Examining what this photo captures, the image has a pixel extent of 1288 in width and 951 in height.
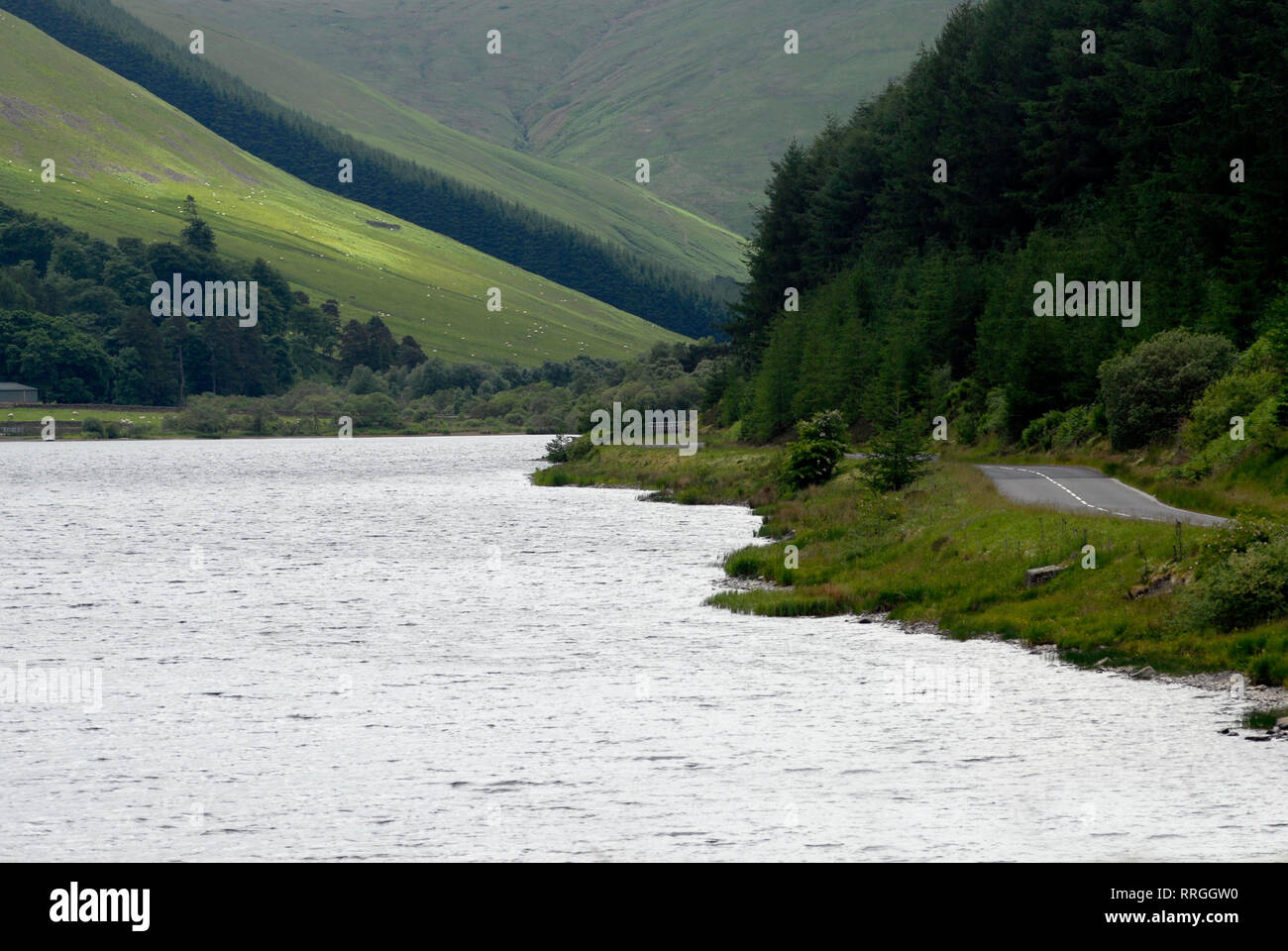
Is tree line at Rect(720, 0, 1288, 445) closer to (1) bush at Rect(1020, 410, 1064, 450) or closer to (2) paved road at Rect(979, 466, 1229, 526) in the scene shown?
(1) bush at Rect(1020, 410, 1064, 450)

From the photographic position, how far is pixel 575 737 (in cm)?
3275

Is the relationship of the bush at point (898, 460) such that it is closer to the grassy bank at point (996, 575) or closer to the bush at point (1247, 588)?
the grassy bank at point (996, 575)

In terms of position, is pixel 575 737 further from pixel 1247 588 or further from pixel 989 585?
pixel 989 585

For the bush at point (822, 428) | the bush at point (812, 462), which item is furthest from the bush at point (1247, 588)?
the bush at point (822, 428)

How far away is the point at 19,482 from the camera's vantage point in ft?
502

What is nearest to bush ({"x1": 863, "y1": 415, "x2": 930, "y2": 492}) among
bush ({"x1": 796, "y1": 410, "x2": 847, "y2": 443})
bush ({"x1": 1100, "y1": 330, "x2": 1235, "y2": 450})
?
bush ({"x1": 1100, "y1": 330, "x2": 1235, "y2": 450})

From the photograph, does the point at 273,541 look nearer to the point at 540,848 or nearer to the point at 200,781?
the point at 200,781

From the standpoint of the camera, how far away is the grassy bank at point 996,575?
36.6m

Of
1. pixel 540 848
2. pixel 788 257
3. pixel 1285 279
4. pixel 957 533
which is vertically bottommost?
pixel 540 848

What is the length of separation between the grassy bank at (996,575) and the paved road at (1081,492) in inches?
57.5

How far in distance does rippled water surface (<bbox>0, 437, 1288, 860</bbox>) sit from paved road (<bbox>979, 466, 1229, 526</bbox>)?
1083cm

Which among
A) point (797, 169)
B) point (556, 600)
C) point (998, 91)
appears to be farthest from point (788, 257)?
point (556, 600)

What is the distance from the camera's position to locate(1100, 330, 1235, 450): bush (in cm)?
6381
